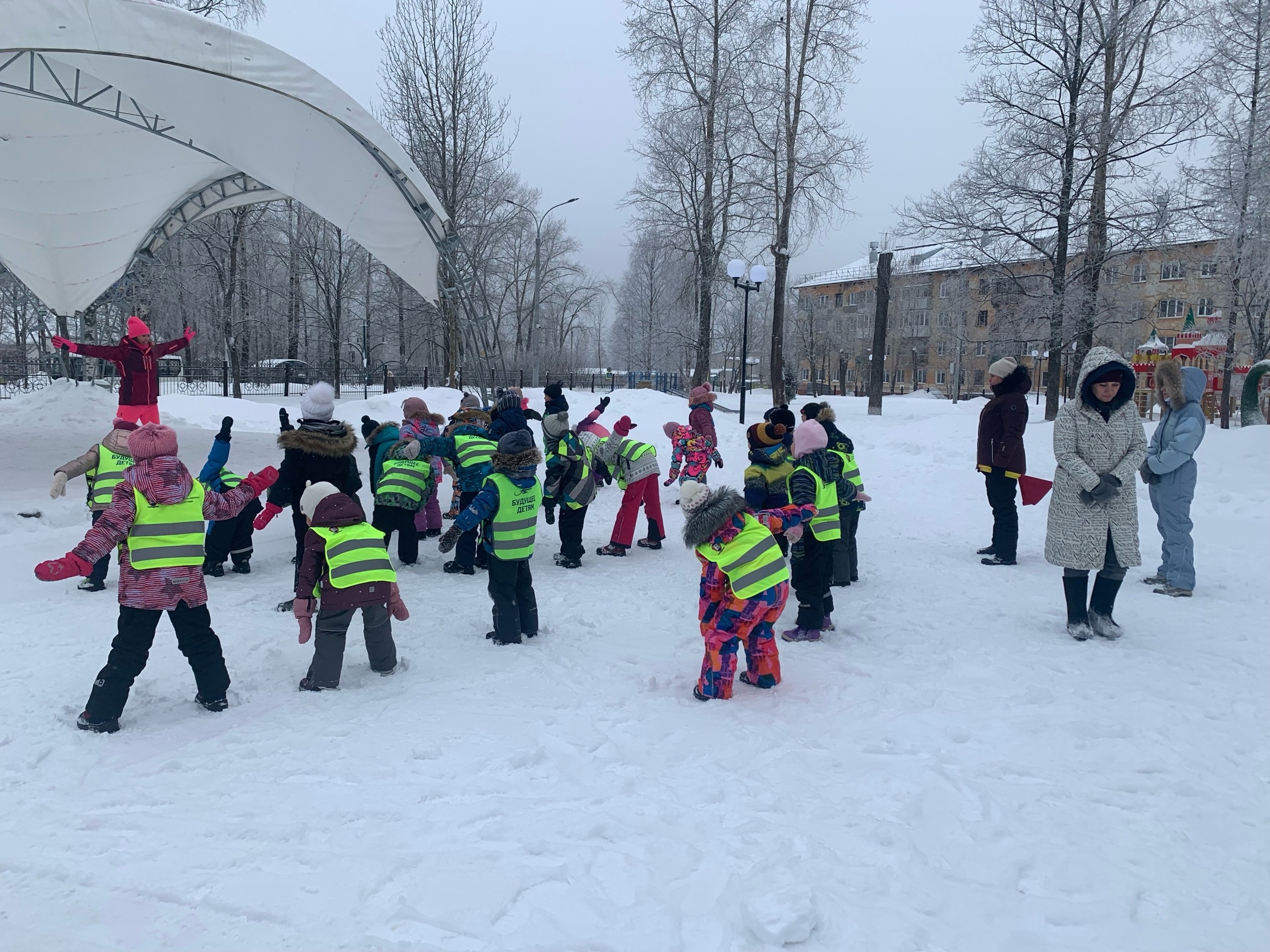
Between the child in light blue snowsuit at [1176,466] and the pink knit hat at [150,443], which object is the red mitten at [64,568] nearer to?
the pink knit hat at [150,443]

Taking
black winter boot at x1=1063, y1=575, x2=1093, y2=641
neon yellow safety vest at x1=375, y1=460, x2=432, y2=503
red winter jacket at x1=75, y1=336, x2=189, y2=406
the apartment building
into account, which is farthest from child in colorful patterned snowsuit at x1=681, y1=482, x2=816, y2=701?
the apartment building

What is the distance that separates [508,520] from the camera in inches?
212

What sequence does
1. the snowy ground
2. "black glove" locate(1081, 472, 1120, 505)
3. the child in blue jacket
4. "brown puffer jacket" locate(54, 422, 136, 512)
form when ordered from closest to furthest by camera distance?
1. the snowy ground
2. "black glove" locate(1081, 472, 1120, 505)
3. "brown puffer jacket" locate(54, 422, 136, 512)
4. the child in blue jacket

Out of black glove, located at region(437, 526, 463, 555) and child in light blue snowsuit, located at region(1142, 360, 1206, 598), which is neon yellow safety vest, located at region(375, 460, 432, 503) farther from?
child in light blue snowsuit, located at region(1142, 360, 1206, 598)

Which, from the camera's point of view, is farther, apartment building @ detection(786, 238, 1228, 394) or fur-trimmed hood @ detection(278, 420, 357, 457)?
apartment building @ detection(786, 238, 1228, 394)

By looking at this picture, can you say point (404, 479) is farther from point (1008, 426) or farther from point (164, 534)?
point (1008, 426)

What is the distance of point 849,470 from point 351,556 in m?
4.33

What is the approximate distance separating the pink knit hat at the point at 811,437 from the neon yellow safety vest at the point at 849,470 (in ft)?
3.30

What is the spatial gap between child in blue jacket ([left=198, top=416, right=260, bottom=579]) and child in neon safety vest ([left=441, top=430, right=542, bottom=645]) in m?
2.47

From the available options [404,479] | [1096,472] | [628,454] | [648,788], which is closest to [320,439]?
[404,479]

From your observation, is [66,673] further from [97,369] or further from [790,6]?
[97,369]

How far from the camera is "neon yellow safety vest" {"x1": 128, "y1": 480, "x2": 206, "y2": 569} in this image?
4051mm

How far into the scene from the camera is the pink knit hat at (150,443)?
403 cm

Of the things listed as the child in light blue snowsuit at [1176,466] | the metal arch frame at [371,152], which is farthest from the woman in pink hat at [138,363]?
the child in light blue snowsuit at [1176,466]
